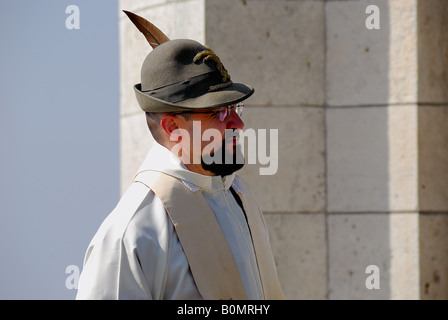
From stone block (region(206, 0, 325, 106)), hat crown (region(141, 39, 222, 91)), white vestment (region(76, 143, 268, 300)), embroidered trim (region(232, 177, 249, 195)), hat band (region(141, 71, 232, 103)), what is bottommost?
white vestment (region(76, 143, 268, 300))

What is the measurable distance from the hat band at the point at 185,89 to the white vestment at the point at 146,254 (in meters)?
0.22

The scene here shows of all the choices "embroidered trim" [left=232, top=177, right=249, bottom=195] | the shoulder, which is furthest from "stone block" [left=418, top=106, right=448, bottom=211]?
the shoulder

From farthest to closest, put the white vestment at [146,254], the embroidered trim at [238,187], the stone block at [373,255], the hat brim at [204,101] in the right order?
the stone block at [373,255], the embroidered trim at [238,187], the hat brim at [204,101], the white vestment at [146,254]

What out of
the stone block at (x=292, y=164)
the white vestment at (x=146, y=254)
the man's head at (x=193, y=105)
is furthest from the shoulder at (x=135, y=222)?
the stone block at (x=292, y=164)

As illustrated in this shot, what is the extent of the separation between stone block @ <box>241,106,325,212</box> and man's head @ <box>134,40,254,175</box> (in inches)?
87.2

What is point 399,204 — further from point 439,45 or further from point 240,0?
point 240,0

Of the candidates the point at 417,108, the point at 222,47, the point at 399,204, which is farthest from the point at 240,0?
the point at 399,204

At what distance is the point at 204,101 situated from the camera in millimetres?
2779

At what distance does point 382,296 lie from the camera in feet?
16.6

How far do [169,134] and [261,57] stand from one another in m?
2.37

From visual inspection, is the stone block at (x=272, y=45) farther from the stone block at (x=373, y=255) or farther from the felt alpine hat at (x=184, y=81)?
the felt alpine hat at (x=184, y=81)

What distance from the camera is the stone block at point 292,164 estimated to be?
5.11m

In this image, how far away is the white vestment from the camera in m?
2.56

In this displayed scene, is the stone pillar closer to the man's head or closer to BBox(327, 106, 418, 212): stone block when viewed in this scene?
BBox(327, 106, 418, 212): stone block
